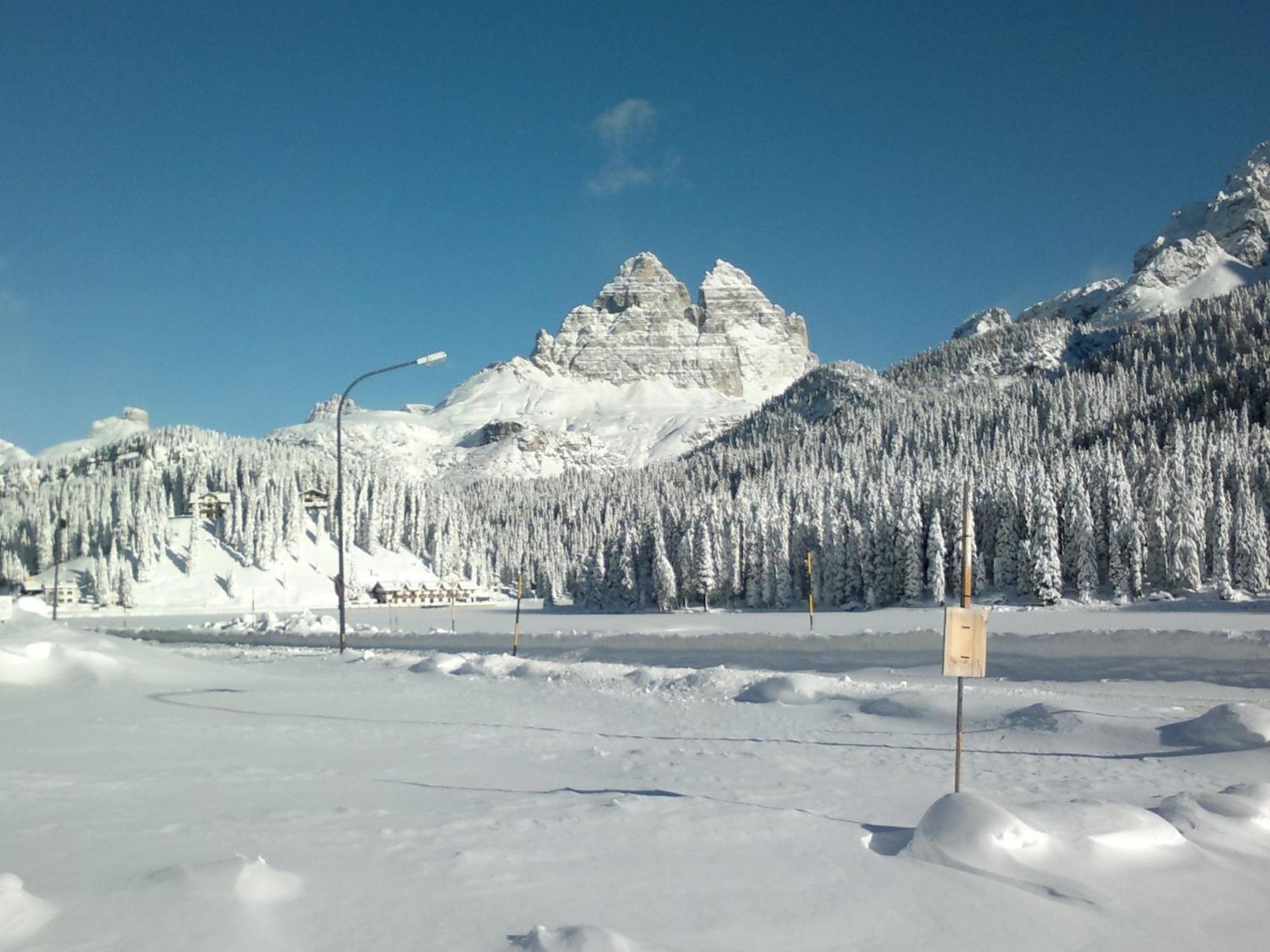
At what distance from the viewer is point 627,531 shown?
98438mm

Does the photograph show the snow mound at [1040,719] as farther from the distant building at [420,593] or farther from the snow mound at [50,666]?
the distant building at [420,593]

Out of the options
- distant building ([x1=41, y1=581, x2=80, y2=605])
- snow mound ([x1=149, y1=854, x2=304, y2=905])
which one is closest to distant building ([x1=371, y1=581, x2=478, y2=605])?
distant building ([x1=41, y1=581, x2=80, y2=605])

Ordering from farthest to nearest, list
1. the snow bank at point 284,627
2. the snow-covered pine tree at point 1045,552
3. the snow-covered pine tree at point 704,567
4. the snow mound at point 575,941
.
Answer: the snow-covered pine tree at point 704,567 → the snow-covered pine tree at point 1045,552 → the snow bank at point 284,627 → the snow mound at point 575,941

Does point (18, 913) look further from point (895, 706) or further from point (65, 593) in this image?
point (65, 593)

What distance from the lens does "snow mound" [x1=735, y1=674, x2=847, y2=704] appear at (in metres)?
15.3

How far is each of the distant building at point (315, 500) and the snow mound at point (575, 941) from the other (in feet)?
445

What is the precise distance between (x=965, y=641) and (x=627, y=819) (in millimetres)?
3590

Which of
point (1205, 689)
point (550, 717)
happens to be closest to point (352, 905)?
point (550, 717)

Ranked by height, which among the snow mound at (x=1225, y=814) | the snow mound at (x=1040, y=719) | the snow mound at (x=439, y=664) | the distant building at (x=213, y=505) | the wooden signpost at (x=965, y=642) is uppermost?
the distant building at (x=213, y=505)

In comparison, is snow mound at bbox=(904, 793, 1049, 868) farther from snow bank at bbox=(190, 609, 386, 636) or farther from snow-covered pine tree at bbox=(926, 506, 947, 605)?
snow-covered pine tree at bbox=(926, 506, 947, 605)

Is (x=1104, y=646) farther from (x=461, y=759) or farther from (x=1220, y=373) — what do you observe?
(x=1220, y=373)

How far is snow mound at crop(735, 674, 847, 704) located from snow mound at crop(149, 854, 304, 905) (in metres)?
11.2

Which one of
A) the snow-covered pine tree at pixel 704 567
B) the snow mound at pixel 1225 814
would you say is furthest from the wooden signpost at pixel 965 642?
the snow-covered pine tree at pixel 704 567

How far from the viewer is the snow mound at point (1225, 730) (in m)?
10.6
